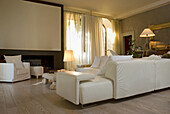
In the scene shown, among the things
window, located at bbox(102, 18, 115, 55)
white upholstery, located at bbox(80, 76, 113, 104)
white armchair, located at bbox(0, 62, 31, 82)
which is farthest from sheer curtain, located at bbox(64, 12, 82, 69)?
white upholstery, located at bbox(80, 76, 113, 104)

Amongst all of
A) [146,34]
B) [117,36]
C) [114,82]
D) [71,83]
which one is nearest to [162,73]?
[114,82]

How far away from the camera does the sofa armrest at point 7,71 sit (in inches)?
174

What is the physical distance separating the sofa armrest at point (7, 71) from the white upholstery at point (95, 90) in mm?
2998

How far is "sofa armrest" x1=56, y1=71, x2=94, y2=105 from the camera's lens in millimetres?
2170

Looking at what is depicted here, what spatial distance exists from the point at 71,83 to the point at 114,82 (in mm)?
737

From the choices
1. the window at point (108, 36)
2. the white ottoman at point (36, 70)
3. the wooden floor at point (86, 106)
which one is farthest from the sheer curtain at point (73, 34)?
the wooden floor at point (86, 106)

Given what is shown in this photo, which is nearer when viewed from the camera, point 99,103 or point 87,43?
point 99,103

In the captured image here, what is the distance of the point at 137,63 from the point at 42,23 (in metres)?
4.52

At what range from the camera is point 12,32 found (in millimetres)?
5465

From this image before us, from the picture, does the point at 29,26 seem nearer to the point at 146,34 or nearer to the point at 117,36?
the point at 146,34

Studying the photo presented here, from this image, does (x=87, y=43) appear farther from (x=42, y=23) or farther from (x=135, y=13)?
(x=135, y=13)

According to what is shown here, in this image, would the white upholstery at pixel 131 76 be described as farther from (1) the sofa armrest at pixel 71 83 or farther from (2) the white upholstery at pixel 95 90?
(1) the sofa armrest at pixel 71 83

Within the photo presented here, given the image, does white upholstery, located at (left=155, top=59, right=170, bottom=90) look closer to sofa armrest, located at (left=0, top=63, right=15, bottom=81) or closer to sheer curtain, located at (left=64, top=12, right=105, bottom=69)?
sofa armrest, located at (left=0, top=63, right=15, bottom=81)

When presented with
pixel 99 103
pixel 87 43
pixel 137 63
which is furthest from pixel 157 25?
pixel 99 103
